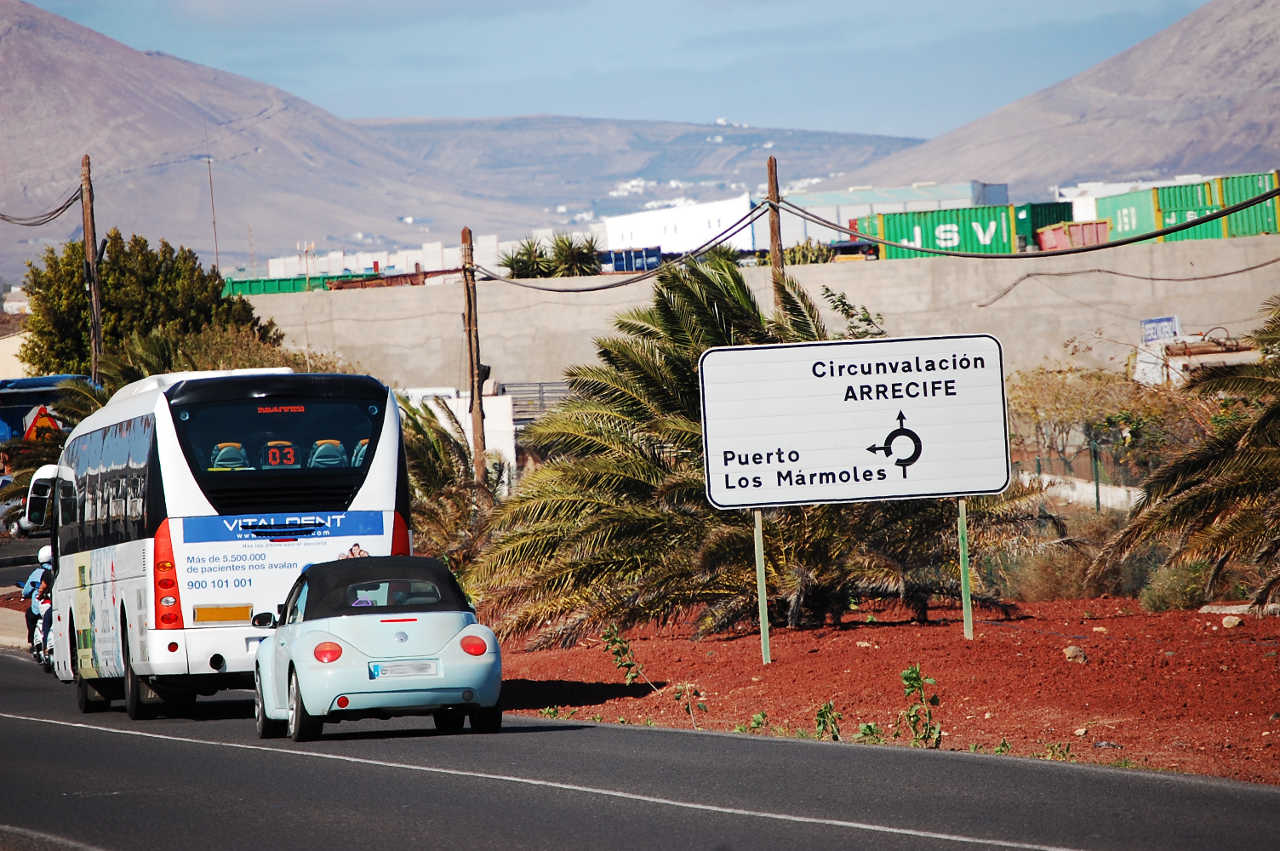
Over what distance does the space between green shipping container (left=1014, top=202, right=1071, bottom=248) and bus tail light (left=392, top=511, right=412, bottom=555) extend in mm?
68769

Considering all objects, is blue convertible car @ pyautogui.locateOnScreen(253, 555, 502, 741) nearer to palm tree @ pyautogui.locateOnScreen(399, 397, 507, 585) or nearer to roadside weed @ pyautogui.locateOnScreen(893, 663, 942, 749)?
roadside weed @ pyautogui.locateOnScreen(893, 663, 942, 749)

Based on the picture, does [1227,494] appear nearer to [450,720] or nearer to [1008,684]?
[1008,684]

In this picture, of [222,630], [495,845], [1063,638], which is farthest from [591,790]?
[1063,638]

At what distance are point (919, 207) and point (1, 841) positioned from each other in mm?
134263

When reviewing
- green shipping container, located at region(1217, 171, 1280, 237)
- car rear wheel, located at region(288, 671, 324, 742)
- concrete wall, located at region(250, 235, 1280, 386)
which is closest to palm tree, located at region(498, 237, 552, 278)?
concrete wall, located at region(250, 235, 1280, 386)

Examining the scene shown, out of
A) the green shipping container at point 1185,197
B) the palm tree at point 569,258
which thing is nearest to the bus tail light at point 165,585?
the palm tree at point 569,258

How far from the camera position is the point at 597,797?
33.1 ft

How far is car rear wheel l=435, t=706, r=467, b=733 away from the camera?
→ 14.1 m

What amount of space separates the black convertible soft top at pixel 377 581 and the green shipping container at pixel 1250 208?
209 feet

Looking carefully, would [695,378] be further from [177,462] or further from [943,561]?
[177,462]

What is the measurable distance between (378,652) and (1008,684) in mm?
5797

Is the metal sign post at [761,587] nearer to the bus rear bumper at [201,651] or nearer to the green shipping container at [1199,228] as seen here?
the bus rear bumper at [201,651]

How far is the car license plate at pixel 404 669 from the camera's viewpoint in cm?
1304

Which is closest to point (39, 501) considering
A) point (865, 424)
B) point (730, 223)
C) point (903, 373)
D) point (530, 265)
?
point (865, 424)
